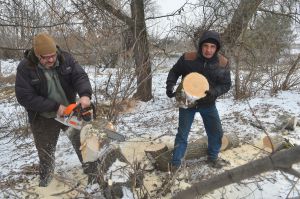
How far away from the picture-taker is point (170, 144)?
479cm

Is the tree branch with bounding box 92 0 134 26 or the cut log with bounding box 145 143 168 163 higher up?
the tree branch with bounding box 92 0 134 26

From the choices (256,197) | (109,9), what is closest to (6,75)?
(109,9)

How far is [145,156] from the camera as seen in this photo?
4430mm

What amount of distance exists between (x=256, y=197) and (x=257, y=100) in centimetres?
452

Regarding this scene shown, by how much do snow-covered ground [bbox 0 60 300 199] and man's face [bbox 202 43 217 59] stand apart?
0.69m

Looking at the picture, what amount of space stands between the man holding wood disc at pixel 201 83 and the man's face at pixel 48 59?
1.28 metres

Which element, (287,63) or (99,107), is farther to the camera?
(287,63)

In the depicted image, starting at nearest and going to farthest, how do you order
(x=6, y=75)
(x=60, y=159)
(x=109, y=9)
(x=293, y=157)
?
(x=293, y=157) → (x=60, y=159) → (x=109, y=9) → (x=6, y=75)

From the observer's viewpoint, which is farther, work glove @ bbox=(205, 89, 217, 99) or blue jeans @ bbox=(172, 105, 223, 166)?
blue jeans @ bbox=(172, 105, 223, 166)

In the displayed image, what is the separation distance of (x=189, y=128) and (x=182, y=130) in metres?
0.09

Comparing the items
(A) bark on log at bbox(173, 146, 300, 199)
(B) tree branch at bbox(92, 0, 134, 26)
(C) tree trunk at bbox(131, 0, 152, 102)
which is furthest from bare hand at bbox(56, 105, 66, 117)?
(B) tree branch at bbox(92, 0, 134, 26)

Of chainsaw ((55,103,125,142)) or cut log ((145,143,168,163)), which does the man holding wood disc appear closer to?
cut log ((145,143,168,163))

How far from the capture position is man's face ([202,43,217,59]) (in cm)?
376

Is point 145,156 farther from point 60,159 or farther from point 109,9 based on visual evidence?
point 109,9
